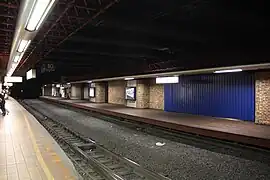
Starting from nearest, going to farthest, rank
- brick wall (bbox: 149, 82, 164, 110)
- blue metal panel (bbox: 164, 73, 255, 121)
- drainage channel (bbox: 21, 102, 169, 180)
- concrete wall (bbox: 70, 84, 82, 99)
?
drainage channel (bbox: 21, 102, 169, 180) < blue metal panel (bbox: 164, 73, 255, 121) < brick wall (bbox: 149, 82, 164, 110) < concrete wall (bbox: 70, 84, 82, 99)

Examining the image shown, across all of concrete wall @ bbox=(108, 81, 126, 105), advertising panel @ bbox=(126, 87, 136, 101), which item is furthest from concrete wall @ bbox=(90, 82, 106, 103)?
advertising panel @ bbox=(126, 87, 136, 101)

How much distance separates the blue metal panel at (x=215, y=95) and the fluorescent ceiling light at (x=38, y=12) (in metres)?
8.97

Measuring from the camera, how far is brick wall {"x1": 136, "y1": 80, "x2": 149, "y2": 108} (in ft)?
57.3

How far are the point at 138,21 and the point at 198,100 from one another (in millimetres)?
6576

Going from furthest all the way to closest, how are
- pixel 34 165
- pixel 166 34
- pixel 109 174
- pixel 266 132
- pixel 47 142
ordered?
pixel 166 34
pixel 266 132
pixel 47 142
pixel 109 174
pixel 34 165

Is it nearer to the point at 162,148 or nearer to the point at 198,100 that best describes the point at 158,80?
the point at 198,100

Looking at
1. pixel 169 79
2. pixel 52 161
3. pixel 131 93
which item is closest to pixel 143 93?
pixel 131 93

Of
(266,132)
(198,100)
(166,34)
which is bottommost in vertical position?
(266,132)

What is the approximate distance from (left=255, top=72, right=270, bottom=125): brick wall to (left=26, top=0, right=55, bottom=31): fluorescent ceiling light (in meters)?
8.68

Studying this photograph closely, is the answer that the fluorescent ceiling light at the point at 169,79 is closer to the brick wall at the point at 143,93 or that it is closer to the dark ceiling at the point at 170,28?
the dark ceiling at the point at 170,28

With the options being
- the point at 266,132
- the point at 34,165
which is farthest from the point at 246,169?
the point at 34,165

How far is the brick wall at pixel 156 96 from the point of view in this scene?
16328 mm

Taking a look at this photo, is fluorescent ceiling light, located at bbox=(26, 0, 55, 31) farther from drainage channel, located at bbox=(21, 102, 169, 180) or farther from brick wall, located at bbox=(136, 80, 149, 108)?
brick wall, located at bbox=(136, 80, 149, 108)

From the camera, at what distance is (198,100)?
1322 cm
